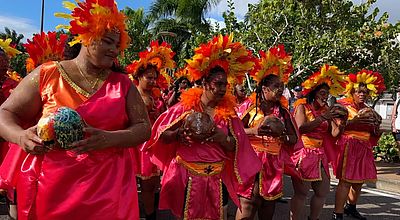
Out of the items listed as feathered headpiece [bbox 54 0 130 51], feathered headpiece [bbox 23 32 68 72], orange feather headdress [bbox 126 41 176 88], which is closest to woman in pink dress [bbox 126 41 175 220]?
orange feather headdress [bbox 126 41 176 88]

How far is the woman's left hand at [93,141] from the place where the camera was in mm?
2266

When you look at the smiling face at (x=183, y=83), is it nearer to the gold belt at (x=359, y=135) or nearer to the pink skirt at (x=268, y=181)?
the gold belt at (x=359, y=135)

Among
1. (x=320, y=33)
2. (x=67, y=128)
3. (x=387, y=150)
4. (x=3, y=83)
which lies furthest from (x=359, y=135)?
(x=320, y=33)

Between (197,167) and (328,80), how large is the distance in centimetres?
295

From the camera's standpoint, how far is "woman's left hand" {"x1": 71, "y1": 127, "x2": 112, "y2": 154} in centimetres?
227

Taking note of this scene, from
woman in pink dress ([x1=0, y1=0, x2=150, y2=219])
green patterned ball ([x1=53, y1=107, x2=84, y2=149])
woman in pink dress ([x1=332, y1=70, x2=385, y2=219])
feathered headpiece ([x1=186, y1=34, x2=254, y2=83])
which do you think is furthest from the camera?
woman in pink dress ([x1=332, y1=70, x2=385, y2=219])

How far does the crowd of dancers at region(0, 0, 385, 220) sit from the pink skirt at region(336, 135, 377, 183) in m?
0.01

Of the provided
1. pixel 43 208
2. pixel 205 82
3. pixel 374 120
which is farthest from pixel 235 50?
pixel 374 120

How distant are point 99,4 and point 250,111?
3034 mm

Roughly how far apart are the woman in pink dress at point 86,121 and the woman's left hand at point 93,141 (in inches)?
0.5

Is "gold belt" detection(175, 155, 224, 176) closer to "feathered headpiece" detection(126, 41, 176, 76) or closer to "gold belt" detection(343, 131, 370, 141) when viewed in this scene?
"feathered headpiece" detection(126, 41, 176, 76)

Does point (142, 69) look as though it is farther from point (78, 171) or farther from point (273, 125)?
point (78, 171)

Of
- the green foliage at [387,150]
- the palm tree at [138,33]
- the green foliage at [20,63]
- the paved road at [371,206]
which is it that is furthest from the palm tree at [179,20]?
the paved road at [371,206]

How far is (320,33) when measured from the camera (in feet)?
46.7
